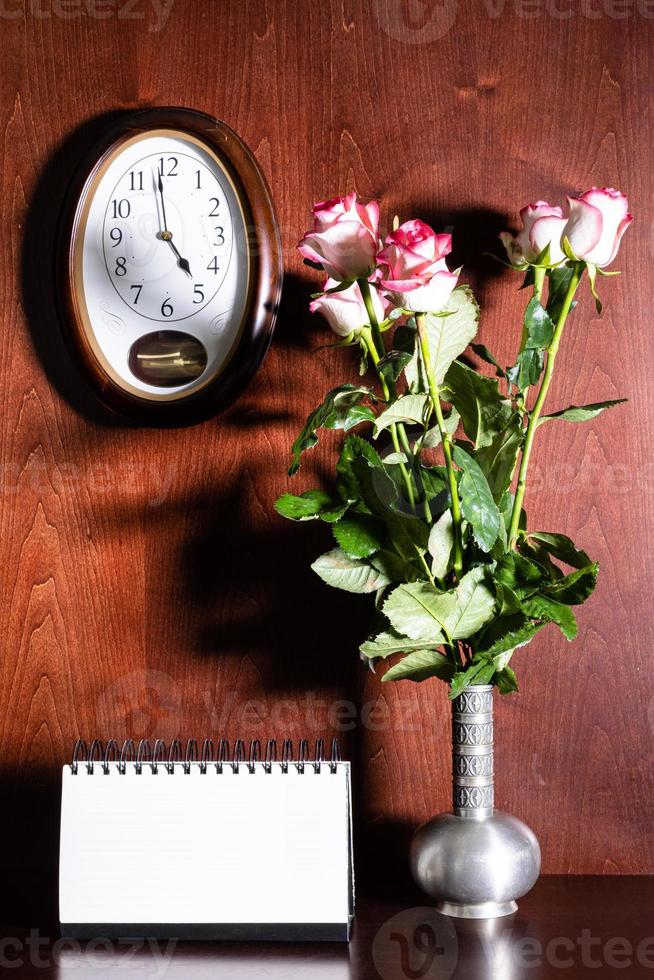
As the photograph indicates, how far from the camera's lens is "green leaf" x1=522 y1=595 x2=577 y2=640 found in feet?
3.17

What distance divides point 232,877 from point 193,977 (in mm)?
105

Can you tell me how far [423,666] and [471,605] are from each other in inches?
3.9

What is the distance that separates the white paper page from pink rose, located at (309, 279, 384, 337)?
500mm

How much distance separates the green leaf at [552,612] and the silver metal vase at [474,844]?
0.41 ft

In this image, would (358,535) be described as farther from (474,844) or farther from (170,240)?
(170,240)

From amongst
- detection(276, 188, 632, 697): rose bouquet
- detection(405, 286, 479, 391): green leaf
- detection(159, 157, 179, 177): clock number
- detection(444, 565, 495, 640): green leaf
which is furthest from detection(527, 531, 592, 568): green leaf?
detection(159, 157, 179, 177): clock number

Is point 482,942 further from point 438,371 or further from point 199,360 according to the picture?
point 199,360

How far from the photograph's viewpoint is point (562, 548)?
3.50 ft

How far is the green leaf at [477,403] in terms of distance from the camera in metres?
1.01

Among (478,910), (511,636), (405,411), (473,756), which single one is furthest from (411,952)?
(405,411)

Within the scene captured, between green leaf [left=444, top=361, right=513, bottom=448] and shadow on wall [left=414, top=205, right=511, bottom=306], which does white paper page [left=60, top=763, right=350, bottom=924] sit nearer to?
green leaf [left=444, top=361, right=513, bottom=448]

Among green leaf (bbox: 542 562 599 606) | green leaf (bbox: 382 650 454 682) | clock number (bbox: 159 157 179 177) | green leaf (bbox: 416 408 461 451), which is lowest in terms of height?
green leaf (bbox: 382 650 454 682)

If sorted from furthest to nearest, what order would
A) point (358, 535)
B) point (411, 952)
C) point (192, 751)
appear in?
point (192, 751)
point (358, 535)
point (411, 952)

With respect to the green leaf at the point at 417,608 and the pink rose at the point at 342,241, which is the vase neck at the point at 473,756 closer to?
the green leaf at the point at 417,608
